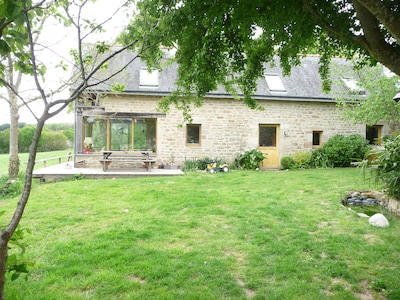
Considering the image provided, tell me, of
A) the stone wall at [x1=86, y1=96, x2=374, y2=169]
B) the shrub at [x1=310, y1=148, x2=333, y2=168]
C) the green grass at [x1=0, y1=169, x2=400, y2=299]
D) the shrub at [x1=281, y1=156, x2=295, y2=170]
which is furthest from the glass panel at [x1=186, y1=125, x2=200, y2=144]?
the green grass at [x1=0, y1=169, x2=400, y2=299]

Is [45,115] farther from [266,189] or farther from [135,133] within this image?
[135,133]

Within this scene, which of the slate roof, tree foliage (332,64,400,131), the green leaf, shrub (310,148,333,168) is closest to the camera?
the green leaf

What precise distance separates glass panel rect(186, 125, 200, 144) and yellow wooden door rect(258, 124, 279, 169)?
308 centimetres

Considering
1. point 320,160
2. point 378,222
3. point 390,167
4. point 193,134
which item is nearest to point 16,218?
point 378,222

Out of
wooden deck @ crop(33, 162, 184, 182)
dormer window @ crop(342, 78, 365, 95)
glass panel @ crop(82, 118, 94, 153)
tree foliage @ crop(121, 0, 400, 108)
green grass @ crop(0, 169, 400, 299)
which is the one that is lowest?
green grass @ crop(0, 169, 400, 299)

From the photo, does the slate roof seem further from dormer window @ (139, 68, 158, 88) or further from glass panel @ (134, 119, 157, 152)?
glass panel @ (134, 119, 157, 152)

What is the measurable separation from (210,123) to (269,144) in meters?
3.21

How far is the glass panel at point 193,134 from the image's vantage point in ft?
45.9

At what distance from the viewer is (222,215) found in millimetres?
5977

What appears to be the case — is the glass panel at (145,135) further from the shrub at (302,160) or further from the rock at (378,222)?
the rock at (378,222)

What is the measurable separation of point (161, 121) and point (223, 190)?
6134 mm

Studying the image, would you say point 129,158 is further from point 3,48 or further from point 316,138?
point 3,48

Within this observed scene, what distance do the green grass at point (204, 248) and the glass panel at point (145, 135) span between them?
18.7 ft

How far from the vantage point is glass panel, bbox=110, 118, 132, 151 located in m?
13.0
